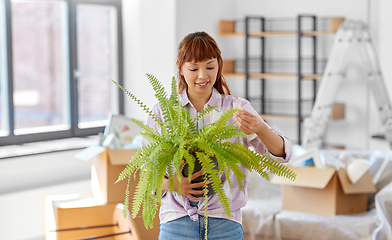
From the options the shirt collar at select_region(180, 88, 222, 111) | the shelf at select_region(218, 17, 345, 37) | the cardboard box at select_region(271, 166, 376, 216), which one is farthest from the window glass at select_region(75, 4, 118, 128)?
the shirt collar at select_region(180, 88, 222, 111)

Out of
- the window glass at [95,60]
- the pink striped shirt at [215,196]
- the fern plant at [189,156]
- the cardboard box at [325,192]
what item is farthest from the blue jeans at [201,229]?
the window glass at [95,60]

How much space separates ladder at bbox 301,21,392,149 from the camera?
3273 millimetres

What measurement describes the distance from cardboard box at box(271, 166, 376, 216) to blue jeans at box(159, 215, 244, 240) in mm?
1201

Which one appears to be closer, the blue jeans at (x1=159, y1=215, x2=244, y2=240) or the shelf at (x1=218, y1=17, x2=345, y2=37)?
the blue jeans at (x1=159, y1=215, x2=244, y2=240)

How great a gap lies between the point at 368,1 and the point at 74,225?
3.00 m

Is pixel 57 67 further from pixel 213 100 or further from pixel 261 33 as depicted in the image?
pixel 213 100

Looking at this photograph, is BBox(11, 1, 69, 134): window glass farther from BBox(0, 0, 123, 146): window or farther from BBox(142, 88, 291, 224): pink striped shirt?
BBox(142, 88, 291, 224): pink striped shirt

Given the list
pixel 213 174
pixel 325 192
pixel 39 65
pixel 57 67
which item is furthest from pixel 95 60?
pixel 213 174

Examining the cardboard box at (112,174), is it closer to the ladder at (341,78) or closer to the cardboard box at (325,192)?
the cardboard box at (325,192)

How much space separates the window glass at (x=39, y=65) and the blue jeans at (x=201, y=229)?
2.59m

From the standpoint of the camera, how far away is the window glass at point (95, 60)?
3.80 meters

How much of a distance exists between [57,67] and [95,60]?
37cm

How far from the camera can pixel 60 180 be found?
329cm

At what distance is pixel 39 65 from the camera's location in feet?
11.6
